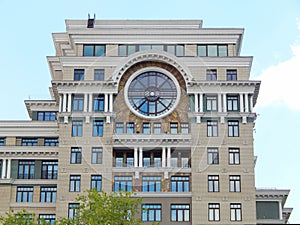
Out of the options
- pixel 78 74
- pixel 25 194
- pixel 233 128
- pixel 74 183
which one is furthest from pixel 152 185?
pixel 78 74

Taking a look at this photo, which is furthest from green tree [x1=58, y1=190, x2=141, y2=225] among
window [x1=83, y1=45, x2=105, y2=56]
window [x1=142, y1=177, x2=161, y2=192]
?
window [x1=83, y1=45, x2=105, y2=56]

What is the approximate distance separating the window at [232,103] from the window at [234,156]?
390cm

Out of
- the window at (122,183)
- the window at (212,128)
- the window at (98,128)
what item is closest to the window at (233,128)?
the window at (212,128)

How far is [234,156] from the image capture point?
7100 centimetres

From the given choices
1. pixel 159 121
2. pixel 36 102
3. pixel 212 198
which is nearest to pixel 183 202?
pixel 212 198

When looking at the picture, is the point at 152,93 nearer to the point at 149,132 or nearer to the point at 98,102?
the point at 149,132

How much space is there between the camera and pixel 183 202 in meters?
70.1

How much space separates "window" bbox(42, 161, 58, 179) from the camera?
2911 inches

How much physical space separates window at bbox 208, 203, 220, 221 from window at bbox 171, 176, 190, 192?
2.58 metres

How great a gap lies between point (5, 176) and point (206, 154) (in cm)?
1895

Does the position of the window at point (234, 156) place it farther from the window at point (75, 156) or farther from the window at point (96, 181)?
the window at point (75, 156)

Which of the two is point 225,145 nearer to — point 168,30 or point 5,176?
point 168,30

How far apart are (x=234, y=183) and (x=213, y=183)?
186 centimetres

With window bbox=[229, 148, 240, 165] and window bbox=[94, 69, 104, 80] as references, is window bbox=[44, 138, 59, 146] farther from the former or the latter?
window bbox=[229, 148, 240, 165]
